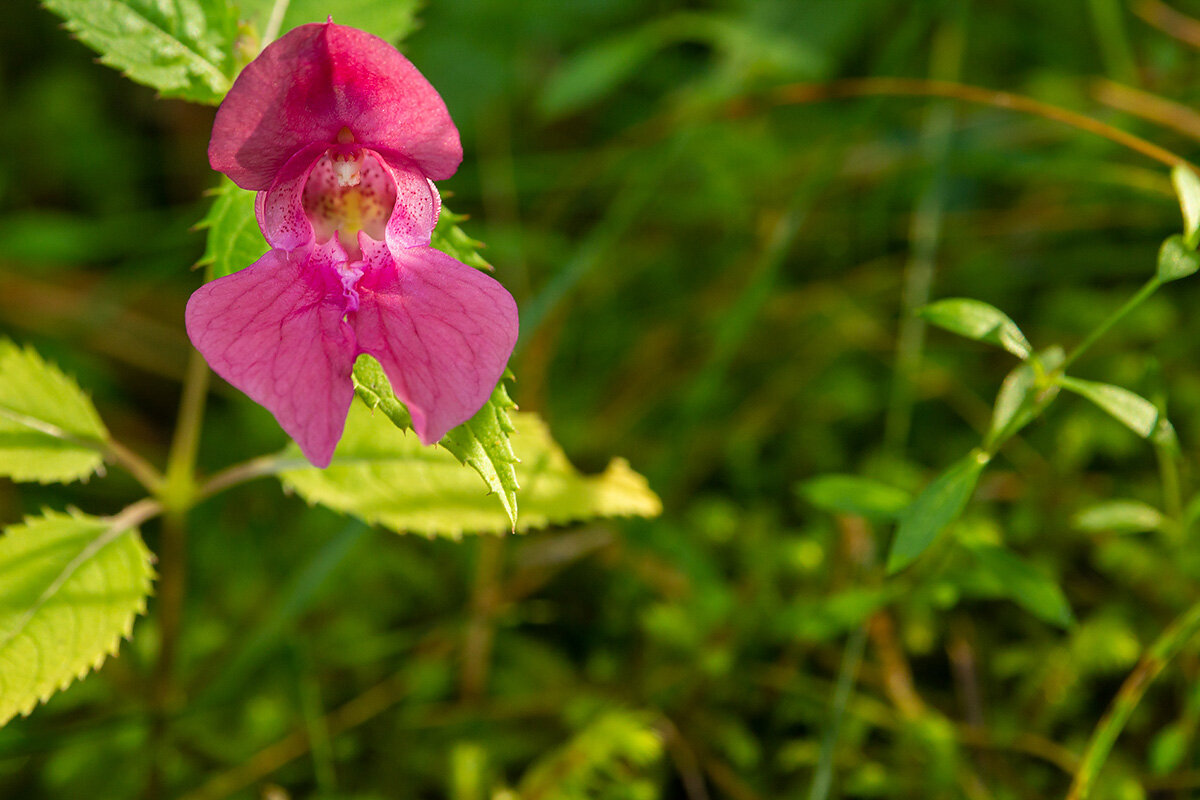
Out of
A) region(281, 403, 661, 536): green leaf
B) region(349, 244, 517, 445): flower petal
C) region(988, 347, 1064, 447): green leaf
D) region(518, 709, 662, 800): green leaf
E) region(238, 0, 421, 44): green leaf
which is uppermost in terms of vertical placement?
region(238, 0, 421, 44): green leaf

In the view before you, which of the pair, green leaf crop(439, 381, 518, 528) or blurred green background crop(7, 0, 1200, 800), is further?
blurred green background crop(7, 0, 1200, 800)

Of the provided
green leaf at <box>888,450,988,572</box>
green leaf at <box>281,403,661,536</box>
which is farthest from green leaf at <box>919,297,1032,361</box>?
green leaf at <box>281,403,661,536</box>

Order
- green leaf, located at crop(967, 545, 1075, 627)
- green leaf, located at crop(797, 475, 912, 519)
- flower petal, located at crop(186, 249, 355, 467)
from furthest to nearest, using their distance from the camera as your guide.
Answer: green leaf, located at crop(797, 475, 912, 519), green leaf, located at crop(967, 545, 1075, 627), flower petal, located at crop(186, 249, 355, 467)

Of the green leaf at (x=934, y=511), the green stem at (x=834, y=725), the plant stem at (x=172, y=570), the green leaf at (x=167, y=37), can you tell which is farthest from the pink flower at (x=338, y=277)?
the green stem at (x=834, y=725)

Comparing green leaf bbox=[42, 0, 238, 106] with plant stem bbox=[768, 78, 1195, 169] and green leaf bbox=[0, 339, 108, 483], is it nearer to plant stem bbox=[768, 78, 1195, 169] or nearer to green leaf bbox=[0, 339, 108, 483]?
green leaf bbox=[0, 339, 108, 483]

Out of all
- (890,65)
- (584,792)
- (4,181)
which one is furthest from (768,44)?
(4,181)

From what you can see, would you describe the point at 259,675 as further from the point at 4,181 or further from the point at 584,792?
the point at 4,181

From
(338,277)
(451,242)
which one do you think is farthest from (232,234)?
(451,242)
